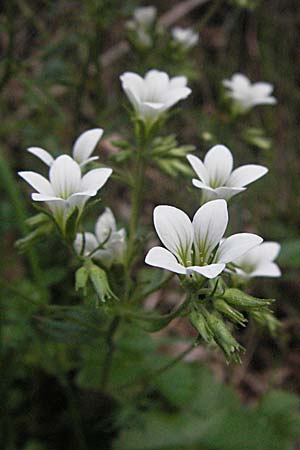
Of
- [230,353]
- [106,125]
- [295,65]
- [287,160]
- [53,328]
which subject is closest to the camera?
[230,353]

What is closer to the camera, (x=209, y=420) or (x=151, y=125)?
(x=151, y=125)

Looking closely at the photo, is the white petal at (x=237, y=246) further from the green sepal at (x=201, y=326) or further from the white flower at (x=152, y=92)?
the white flower at (x=152, y=92)

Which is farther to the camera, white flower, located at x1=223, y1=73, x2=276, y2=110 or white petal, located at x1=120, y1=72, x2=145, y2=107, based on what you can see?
white flower, located at x1=223, y1=73, x2=276, y2=110

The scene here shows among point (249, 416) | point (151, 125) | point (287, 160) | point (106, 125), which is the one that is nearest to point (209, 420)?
point (249, 416)

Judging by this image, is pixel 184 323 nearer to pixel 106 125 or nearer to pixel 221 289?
pixel 106 125

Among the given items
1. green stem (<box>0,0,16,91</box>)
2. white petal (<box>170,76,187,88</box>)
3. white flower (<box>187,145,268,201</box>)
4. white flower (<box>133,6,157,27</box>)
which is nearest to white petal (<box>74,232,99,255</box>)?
white flower (<box>187,145,268,201</box>)

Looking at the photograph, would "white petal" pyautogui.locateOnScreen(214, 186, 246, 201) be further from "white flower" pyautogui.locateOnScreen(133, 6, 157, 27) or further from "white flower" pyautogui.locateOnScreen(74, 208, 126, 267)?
"white flower" pyautogui.locateOnScreen(133, 6, 157, 27)
